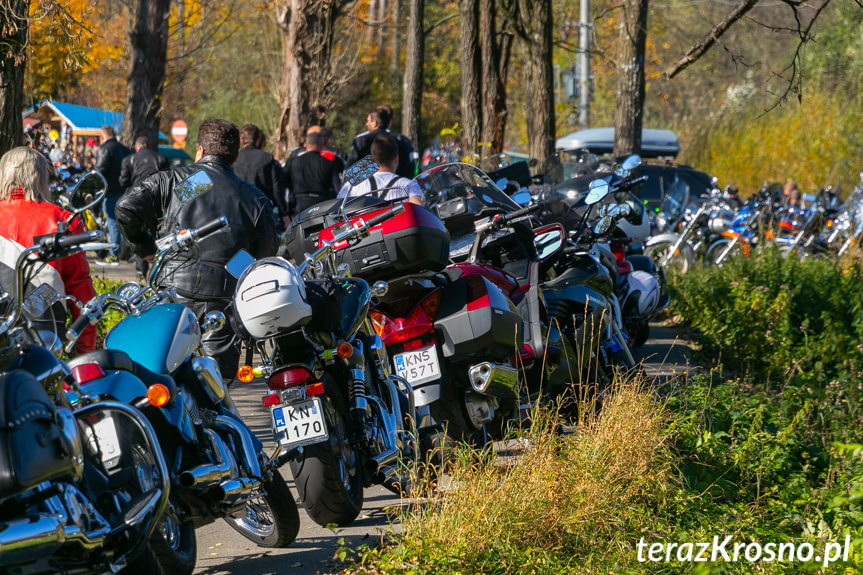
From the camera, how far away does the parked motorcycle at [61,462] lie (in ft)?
10.6

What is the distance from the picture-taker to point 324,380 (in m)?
5.03

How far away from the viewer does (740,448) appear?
21.5ft

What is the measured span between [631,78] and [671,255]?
2550mm

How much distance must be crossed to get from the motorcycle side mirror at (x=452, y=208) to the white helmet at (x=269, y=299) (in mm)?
2357

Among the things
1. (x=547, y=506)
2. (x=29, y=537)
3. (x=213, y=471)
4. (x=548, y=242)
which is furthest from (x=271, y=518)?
(x=548, y=242)

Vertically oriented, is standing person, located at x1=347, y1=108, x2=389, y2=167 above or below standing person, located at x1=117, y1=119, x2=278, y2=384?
above

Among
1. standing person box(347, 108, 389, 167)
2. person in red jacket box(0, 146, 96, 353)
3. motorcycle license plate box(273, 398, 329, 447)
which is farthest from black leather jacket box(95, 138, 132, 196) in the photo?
motorcycle license plate box(273, 398, 329, 447)

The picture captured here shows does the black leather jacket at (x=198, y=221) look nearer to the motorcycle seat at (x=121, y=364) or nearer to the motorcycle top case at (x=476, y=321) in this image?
the motorcycle top case at (x=476, y=321)

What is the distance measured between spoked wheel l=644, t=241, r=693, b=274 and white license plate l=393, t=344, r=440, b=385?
9.89 meters

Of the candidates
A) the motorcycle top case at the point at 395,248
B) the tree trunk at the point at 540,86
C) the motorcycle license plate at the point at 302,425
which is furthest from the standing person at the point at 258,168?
the motorcycle license plate at the point at 302,425

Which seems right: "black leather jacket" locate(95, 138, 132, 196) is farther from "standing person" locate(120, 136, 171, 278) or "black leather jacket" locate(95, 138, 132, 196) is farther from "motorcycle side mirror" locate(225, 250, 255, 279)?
"motorcycle side mirror" locate(225, 250, 255, 279)

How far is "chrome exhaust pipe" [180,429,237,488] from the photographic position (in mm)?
4293

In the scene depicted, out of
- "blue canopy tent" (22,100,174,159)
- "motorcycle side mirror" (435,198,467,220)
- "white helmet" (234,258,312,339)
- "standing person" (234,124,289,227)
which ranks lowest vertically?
"white helmet" (234,258,312,339)

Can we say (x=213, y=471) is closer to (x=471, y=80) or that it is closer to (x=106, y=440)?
(x=106, y=440)
